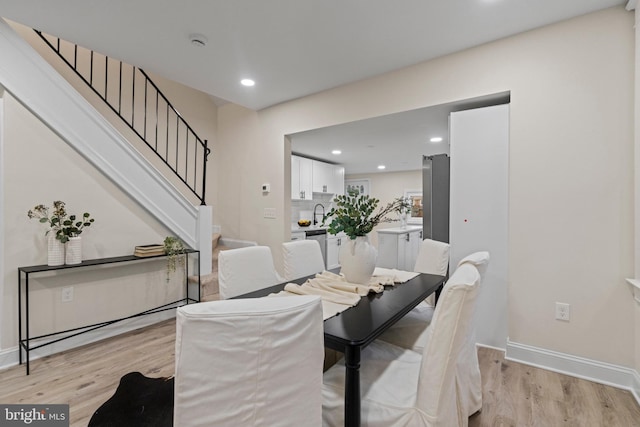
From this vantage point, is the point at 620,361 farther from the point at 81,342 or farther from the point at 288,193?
the point at 81,342

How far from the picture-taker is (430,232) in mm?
3289

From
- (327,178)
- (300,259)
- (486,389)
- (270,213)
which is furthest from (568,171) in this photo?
(327,178)

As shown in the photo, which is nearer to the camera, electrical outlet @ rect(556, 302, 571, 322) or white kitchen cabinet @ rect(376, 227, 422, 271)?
electrical outlet @ rect(556, 302, 571, 322)

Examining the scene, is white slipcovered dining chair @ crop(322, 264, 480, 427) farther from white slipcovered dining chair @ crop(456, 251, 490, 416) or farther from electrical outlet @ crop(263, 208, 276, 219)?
electrical outlet @ crop(263, 208, 276, 219)

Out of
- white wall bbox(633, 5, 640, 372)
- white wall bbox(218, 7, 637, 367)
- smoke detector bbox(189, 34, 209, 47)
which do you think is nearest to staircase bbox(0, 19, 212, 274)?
smoke detector bbox(189, 34, 209, 47)

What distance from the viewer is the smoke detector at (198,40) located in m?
2.42

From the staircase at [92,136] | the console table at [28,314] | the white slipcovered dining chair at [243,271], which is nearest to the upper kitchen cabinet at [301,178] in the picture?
the staircase at [92,136]

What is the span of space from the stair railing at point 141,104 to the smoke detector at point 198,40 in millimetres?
1036

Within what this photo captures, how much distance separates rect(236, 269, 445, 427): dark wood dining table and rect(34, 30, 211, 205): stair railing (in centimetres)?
257

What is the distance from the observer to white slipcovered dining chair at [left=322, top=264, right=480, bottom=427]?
1.13m

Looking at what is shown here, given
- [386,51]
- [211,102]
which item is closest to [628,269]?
[386,51]

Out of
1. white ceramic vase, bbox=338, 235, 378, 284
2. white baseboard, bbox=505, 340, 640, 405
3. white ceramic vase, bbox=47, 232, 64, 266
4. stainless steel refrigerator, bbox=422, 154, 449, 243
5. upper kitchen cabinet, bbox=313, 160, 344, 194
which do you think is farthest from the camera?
upper kitchen cabinet, bbox=313, 160, 344, 194

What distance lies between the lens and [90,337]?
2.77 m

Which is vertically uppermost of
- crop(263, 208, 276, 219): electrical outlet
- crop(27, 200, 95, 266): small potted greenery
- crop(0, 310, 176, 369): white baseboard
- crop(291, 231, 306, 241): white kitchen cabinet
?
crop(263, 208, 276, 219): electrical outlet
